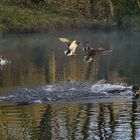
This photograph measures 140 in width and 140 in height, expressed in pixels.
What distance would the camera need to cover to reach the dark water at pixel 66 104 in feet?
47.9

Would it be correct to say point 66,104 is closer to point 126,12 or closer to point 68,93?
point 68,93

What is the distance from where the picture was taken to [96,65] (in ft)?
113

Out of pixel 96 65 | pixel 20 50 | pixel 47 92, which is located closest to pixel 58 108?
pixel 47 92

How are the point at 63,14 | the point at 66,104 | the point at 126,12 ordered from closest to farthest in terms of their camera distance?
the point at 66,104 → the point at 126,12 → the point at 63,14

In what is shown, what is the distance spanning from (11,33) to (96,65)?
36.4 m

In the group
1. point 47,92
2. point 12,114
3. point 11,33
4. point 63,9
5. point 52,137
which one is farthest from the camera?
point 63,9

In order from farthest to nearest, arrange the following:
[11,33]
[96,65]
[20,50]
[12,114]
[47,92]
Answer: [11,33] < [20,50] < [96,65] < [47,92] < [12,114]

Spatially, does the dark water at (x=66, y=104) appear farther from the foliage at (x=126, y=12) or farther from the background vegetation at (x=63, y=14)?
the foliage at (x=126, y=12)

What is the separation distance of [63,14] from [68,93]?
56.5 m

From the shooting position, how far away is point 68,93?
2180 centimetres

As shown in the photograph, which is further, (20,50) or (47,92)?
(20,50)

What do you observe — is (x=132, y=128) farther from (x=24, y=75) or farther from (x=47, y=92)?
(x=24, y=75)

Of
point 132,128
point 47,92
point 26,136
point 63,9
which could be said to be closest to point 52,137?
point 26,136

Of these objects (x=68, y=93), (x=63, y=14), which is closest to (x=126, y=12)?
(x=63, y=14)
